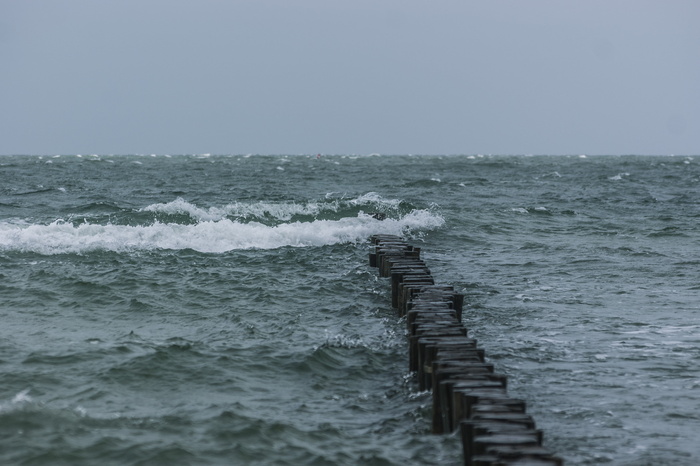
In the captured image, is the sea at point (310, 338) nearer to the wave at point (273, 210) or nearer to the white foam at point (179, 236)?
the white foam at point (179, 236)

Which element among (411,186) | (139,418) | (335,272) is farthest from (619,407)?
(411,186)

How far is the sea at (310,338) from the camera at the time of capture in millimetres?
7012

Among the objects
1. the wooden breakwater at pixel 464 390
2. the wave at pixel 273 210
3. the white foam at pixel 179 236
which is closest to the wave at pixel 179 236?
the white foam at pixel 179 236

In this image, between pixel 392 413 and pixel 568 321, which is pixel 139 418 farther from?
pixel 568 321

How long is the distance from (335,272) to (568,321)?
17.8ft

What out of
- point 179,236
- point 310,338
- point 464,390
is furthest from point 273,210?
point 464,390

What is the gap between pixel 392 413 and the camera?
7.79 metres

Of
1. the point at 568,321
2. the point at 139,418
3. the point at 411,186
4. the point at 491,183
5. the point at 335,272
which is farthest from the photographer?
the point at 491,183

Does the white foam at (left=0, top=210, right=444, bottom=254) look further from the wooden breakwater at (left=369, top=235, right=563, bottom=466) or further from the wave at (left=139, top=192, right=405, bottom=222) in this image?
the wooden breakwater at (left=369, top=235, right=563, bottom=466)

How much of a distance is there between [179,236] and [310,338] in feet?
30.2

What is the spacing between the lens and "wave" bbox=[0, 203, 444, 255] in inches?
696

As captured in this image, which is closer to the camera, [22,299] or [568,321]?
[568,321]

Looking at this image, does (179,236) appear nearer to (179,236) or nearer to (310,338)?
(179,236)

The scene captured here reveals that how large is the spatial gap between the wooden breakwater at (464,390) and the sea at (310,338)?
36cm
